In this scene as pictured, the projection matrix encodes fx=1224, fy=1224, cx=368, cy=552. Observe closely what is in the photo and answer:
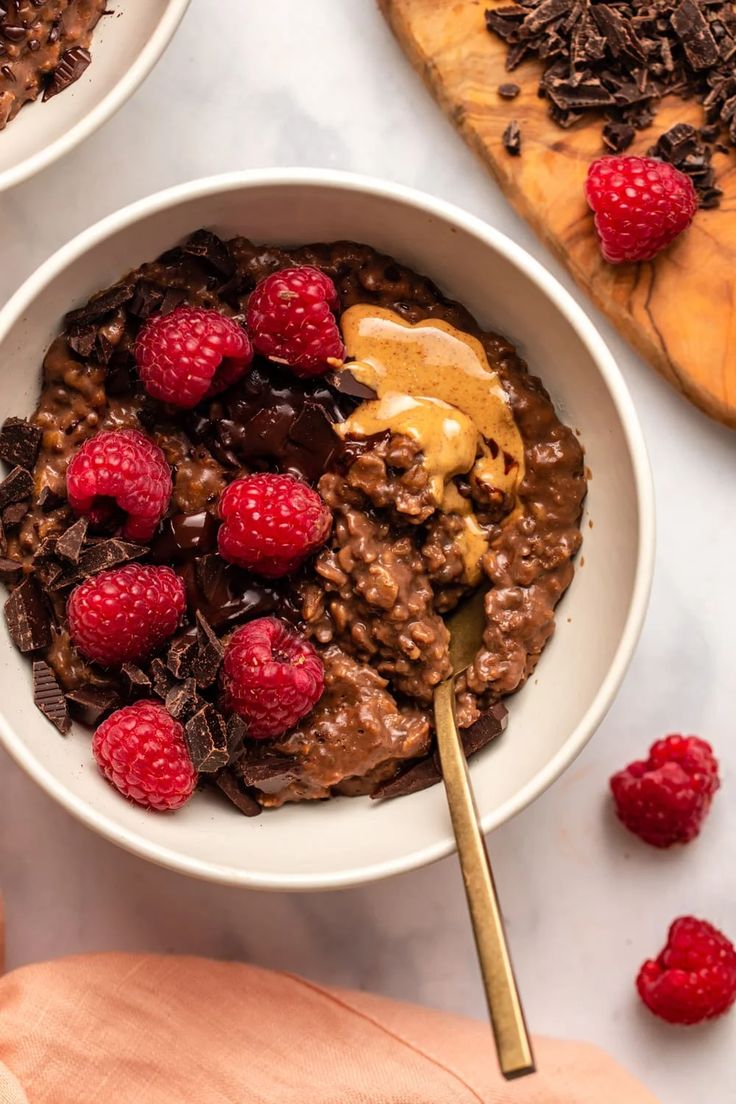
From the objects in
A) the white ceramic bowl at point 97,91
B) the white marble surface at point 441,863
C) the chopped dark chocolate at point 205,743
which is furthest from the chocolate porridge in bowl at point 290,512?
the white marble surface at point 441,863

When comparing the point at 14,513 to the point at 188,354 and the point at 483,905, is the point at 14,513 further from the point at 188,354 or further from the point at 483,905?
the point at 483,905

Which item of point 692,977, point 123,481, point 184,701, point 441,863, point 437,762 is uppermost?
point 123,481

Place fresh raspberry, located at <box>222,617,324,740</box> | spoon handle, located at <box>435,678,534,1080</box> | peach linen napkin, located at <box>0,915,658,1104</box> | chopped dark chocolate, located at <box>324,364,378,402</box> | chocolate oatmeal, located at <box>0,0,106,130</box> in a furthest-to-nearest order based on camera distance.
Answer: peach linen napkin, located at <box>0,915,658,1104</box> → chocolate oatmeal, located at <box>0,0,106,130</box> → chopped dark chocolate, located at <box>324,364,378,402</box> → fresh raspberry, located at <box>222,617,324,740</box> → spoon handle, located at <box>435,678,534,1080</box>

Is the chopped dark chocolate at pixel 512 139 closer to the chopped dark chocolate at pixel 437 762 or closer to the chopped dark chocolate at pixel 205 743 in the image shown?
the chopped dark chocolate at pixel 437 762

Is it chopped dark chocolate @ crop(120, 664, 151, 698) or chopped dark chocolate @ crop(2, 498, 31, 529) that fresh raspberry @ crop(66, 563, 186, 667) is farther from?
chopped dark chocolate @ crop(2, 498, 31, 529)

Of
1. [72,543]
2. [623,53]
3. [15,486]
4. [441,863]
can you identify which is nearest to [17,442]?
[15,486]

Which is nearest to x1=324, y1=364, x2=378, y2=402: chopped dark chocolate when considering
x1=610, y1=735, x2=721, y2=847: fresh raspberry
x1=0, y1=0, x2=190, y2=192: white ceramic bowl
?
x1=0, y1=0, x2=190, y2=192: white ceramic bowl
